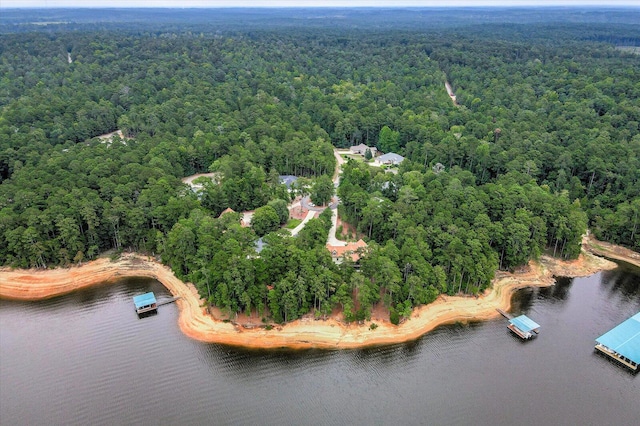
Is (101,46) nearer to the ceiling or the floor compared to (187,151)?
nearer to the ceiling

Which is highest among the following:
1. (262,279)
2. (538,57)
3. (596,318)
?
(538,57)

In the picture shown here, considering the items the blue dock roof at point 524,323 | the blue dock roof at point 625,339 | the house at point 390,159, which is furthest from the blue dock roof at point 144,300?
the house at point 390,159

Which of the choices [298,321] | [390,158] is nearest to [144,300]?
[298,321]

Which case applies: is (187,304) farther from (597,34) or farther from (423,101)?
(597,34)

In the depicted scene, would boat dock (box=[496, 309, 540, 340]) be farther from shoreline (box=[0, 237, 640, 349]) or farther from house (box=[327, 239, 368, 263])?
house (box=[327, 239, 368, 263])

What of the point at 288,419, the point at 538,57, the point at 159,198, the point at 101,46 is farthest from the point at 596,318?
the point at 101,46

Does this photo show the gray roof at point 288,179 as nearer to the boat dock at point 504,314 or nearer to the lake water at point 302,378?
the lake water at point 302,378

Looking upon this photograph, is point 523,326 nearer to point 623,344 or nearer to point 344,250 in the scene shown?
point 623,344
